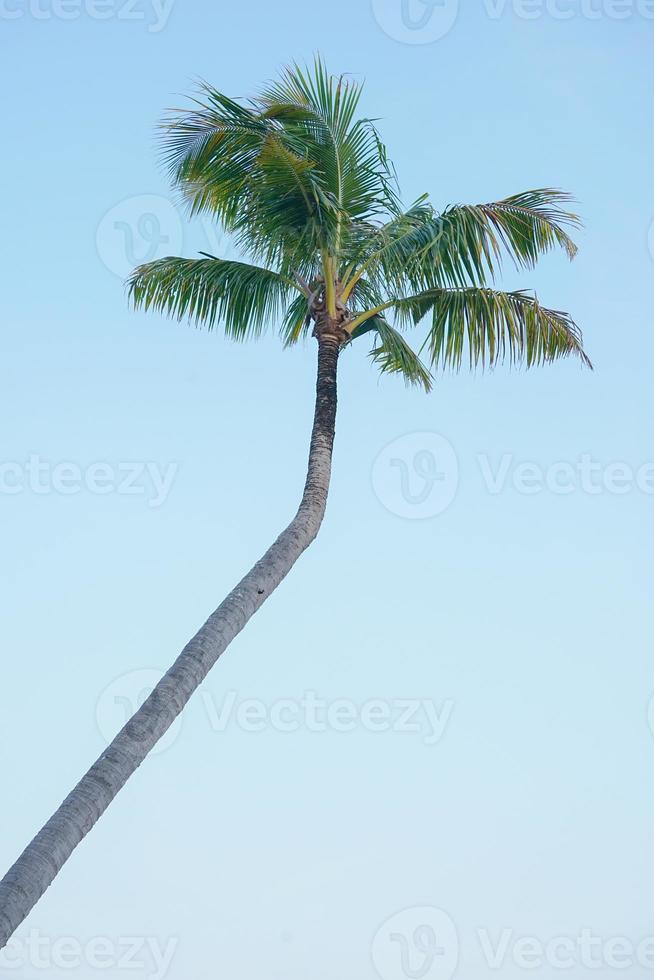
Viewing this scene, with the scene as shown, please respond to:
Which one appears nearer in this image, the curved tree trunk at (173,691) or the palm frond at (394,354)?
the curved tree trunk at (173,691)

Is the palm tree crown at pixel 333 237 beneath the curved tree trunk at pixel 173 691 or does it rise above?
above

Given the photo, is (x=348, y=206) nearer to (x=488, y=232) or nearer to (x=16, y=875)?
(x=488, y=232)

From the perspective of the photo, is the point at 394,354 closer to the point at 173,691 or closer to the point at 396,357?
the point at 396,357

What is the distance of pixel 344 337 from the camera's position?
1264 centimetres

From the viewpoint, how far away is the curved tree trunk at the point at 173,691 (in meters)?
7.44

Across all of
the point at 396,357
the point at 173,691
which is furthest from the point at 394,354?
the point at 173,691

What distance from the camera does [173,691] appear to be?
29.3 feet

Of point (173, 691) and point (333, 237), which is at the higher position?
point (333, 237)

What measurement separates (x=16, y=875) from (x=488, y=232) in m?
8.28

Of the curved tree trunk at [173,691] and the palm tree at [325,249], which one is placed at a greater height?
the palm tree at [325,249]

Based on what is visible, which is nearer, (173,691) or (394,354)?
(173,691)

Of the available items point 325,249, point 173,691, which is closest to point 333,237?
point 325,249

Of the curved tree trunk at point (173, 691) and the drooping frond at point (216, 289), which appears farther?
→ the drooping frond at point (216, 289)

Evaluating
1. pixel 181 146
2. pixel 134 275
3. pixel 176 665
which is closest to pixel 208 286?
pixel 134 275
